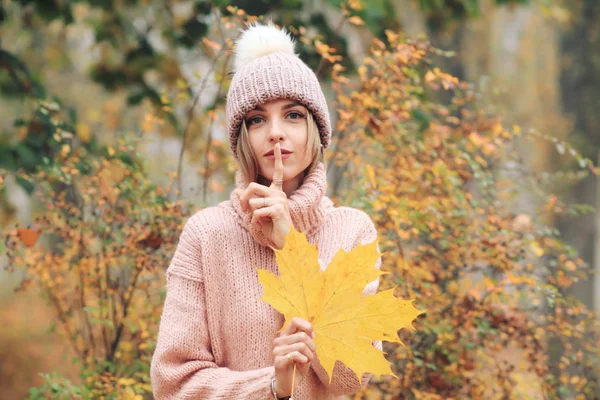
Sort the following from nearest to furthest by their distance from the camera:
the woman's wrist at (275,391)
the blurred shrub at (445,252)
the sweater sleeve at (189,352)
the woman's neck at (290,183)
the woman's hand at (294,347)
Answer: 1. the woman's hand at (294,347)
2. the woman's wrist at (275,391)
3. the sweater sleeve at (189,352)
4. the woman's neck at (290,183)
5. the blurred shrub at (445,252)

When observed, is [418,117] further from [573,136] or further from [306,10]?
[573,136]

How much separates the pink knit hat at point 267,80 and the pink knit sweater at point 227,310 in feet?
0.62

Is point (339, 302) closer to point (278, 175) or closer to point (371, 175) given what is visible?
point (278, 175)

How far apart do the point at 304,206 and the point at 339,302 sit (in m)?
0.43

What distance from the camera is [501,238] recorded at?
11.7ft

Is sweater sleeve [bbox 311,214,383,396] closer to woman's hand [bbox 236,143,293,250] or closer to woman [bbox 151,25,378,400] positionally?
woman [bbox 151,25,378,400]

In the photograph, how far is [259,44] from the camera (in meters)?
2.10

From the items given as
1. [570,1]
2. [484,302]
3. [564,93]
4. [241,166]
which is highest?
[570,1]

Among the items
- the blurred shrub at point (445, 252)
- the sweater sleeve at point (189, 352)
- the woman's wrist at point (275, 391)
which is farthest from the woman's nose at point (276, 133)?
the blurred shrub at point (445, 252)

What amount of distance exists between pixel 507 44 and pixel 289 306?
36.4 feet

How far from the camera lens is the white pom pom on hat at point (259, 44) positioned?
2.10 m

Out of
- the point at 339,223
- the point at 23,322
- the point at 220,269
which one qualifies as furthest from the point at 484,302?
the point at 23,322

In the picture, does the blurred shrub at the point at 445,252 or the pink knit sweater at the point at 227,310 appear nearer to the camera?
the pink knit sweater at the point at 227,310

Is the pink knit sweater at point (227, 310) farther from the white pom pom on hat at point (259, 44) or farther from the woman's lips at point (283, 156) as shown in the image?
the white pom pom on hat at point (259, 44)
